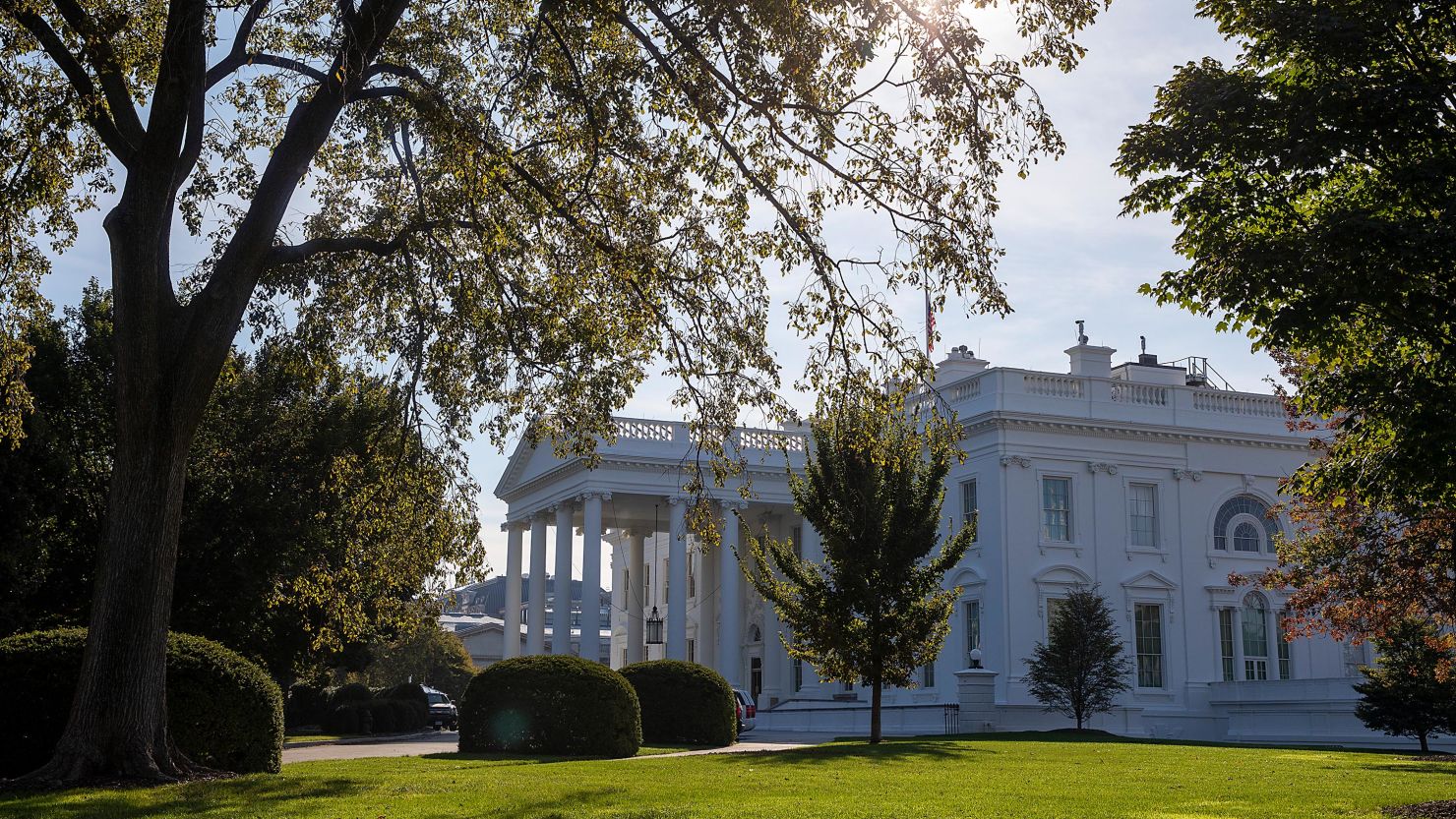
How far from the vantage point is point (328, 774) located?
1589 cm

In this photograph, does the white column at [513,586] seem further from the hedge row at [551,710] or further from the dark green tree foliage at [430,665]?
the hedge row at [551,710]

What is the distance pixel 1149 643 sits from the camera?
138 ft

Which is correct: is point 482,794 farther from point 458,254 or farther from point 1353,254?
point 1353,254

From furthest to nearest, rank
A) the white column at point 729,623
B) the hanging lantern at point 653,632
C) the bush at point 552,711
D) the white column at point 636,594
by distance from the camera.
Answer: the white column at point 636,594 < the white column at point 729,623 < the hanging lantern at point 653,632 < the bush at point 552,711

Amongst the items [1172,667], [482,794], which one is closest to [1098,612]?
[1172,667]

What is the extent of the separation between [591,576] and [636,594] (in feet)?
46.3

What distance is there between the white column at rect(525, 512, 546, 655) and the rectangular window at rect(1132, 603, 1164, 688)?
75.4 ft

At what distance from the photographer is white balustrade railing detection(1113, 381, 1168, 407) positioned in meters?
43.6

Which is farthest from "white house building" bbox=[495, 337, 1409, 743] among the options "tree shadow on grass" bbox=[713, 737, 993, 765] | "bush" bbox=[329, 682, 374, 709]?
"tree shadow on grass" bbox=[713, 737, 993, 765]

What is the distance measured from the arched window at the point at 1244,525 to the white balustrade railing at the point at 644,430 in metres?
20.1

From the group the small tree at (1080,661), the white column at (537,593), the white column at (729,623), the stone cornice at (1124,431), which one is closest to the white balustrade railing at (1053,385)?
the stone cornice at (1124,431)

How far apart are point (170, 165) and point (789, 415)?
7073mm

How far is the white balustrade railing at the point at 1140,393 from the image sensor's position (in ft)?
143

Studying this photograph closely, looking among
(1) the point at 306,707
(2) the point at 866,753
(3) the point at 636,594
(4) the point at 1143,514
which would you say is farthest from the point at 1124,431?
(1) the point at 306,707
